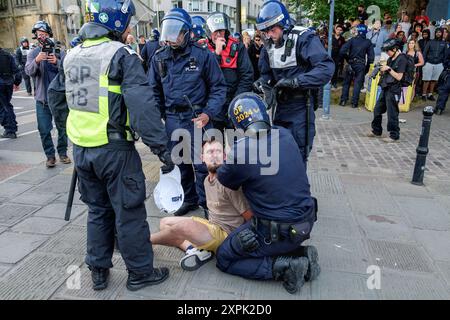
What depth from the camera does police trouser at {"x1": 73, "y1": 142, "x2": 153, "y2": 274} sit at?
8.86 ft

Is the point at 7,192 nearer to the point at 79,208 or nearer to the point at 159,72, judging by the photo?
the point at 79,208

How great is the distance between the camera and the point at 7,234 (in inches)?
150

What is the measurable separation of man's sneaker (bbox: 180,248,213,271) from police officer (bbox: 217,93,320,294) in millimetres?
349

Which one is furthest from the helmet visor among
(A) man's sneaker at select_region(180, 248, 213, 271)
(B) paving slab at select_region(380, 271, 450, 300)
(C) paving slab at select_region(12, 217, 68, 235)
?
(B) paving slab at select_region(380, 271, 450, 300)

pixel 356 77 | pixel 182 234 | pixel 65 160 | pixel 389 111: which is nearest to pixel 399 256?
pixel 182 234

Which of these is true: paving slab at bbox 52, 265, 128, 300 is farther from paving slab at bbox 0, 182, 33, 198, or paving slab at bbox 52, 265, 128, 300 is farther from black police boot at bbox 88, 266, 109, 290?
paving slab at bbox 0, 182, 33, 198

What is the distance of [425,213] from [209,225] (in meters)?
2.59

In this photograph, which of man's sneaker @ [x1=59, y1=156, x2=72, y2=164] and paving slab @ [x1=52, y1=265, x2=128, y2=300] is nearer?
paving slab @ [x1=52, y1=265, x2=128, y2=300]

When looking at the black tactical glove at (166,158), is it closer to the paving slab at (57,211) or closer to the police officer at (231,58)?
the paving slab at (57,211)

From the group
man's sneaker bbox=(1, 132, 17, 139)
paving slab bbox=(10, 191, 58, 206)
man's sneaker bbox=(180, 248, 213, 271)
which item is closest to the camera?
man's sneaker bbox=(180, 248, 213, 271)

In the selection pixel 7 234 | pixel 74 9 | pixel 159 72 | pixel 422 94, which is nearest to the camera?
pixel 7 234

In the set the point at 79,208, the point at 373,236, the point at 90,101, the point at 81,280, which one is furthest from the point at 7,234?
the point at 373,236

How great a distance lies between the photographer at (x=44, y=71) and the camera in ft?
18.2
